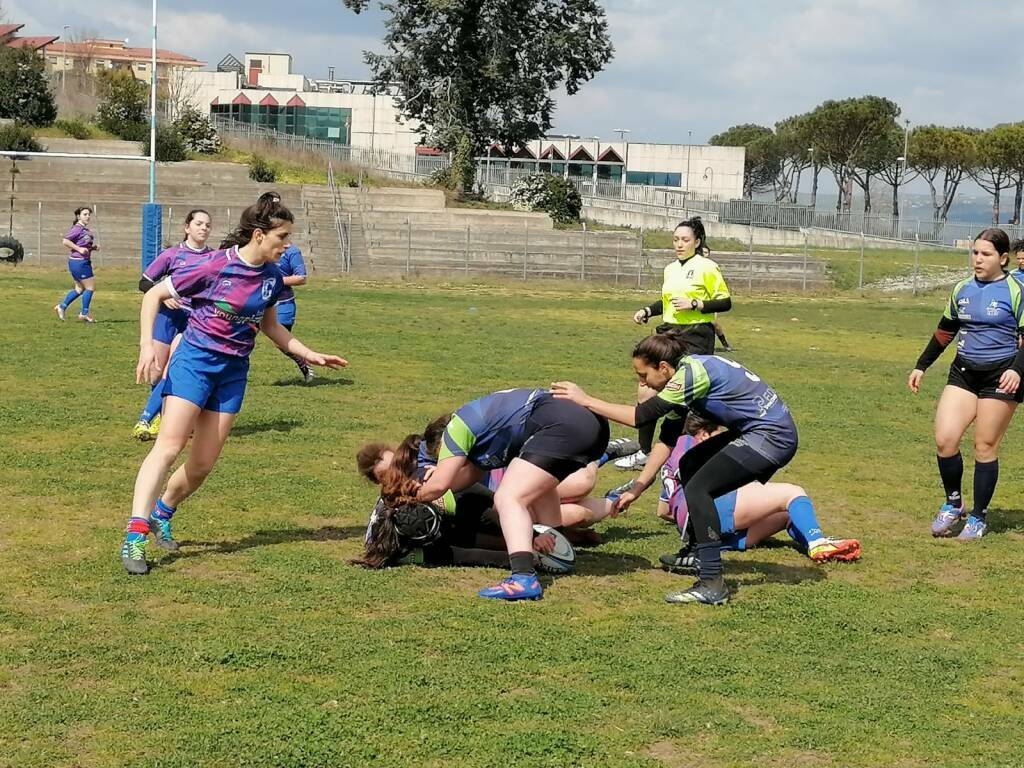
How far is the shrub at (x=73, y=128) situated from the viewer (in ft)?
179

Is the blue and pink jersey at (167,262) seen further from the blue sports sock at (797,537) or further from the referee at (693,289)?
the blue sports sock at (797,537)

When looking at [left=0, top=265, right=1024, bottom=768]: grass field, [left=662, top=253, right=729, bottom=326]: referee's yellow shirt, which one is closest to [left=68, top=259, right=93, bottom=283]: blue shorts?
[left=0, top=265, right=1024, bottom=768]: grass field

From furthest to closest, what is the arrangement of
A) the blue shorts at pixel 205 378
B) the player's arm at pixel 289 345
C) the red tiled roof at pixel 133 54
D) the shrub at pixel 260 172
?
1. the red tiled roof at pixel 133 54
2. the shrub at pixel 260 172
3. the player's arm at pixel 289 345
4. the blue shorts at pixel 205 378

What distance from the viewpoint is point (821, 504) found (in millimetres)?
9883

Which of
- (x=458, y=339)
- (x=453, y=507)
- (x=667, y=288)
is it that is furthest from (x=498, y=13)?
(x=453, y=507)

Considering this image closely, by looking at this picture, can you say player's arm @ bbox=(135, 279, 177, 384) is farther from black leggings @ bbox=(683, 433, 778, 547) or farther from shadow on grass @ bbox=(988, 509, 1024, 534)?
shadow on grass @ bbox=(988, 509, 1024, 534)

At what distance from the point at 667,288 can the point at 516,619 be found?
5.64 metres

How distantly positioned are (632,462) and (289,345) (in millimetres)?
4064

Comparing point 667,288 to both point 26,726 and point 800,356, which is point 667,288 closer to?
point 26,726

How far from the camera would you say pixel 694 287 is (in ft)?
37.5

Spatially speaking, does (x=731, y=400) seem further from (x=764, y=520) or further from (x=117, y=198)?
(x=117, y=198)

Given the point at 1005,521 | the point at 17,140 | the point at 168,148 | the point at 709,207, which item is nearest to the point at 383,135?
the point at 709,207

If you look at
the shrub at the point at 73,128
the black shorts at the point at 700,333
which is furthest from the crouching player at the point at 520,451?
the shrub at the point at 73,128

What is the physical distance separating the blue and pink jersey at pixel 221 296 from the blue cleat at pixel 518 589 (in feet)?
6.82
